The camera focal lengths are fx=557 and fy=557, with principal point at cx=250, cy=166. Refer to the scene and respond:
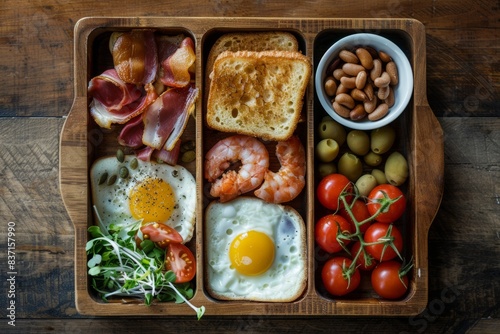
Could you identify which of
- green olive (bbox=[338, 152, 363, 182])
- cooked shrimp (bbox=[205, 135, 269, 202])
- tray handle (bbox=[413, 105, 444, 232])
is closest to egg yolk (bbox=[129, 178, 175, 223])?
cooked shrimp (bbox=[205, 135, 269, 202])

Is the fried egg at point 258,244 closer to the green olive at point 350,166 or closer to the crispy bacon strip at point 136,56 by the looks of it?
the green olive at point 350,166

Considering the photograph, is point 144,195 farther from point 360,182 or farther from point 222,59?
point 360,182

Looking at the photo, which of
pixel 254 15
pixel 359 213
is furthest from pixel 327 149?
pixel 254 15

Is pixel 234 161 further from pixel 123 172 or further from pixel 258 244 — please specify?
pixel 123 172

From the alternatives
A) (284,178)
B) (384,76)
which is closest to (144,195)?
(284,178)

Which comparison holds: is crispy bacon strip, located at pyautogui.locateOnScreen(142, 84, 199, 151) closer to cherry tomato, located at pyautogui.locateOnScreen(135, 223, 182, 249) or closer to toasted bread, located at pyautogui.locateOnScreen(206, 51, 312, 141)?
toasted bread, located at pyautogui.locateOnScreen(206, 51, 312, 141)

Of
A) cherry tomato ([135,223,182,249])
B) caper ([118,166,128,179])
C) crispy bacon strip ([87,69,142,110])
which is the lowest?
cherry tomato ([135,223,182,249])

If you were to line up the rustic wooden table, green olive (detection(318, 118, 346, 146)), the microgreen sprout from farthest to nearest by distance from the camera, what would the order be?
the rustic wooden table → green olive (detection(318, 118, 346, 146)) → the microgreen sprout

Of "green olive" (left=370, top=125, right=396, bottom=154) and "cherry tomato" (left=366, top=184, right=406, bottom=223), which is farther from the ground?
"green olive" (left=370, top=125, right=396, bottom=154)
